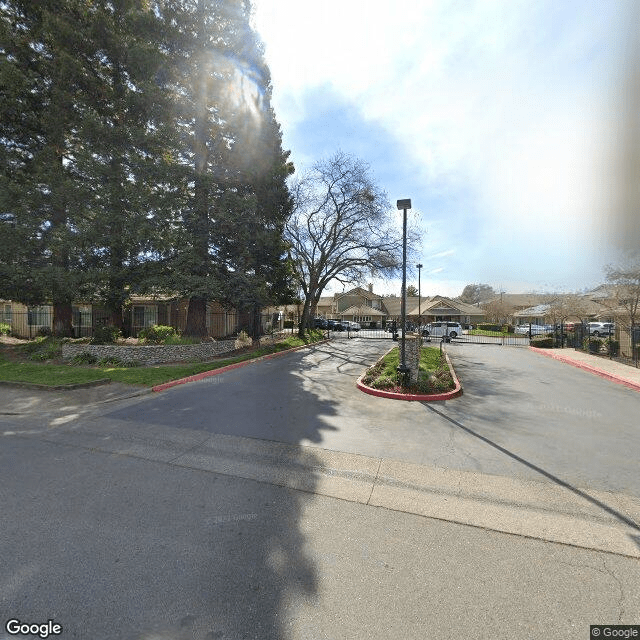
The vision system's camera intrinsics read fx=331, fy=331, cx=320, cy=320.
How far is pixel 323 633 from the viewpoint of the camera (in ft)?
7.25

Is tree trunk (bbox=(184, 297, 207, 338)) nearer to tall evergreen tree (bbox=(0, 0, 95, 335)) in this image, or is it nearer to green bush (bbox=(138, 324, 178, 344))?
green bush (bbox=(138, 324, 178, 344))

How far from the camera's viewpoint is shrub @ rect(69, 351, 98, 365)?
12.7m

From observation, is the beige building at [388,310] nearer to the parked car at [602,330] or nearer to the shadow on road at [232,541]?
the parked car at [602,330]

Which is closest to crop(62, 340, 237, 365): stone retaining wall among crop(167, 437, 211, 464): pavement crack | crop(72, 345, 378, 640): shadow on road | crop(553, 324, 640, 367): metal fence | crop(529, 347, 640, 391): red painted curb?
crop(72, 345, 378, 640): shadow on road

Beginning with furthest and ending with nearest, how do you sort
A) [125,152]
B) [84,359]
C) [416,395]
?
[125,152] → [84,359] → [416,395]

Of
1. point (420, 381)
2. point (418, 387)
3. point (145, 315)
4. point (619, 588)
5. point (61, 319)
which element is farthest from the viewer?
point (145, 315)

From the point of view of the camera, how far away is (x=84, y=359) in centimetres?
1280

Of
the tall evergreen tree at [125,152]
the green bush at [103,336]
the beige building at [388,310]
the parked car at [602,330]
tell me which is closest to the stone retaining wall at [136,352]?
the green bush at [103,336]

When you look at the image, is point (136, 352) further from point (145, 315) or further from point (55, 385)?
point (145, 315)

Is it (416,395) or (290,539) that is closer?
(290,539)

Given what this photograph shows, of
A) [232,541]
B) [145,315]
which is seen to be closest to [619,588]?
[232,541]

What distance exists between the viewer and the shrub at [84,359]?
1270 centimetres

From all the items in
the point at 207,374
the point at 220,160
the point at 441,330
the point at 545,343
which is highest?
the point at 220,160

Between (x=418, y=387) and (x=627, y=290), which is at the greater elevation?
(x=627, y=290)
